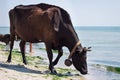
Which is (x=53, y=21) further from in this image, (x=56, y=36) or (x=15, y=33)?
(x=15, y=33)

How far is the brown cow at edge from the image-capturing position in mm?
13578

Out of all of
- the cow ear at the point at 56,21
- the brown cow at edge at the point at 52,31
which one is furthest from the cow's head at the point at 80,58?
the cow ear at the point at 56,21

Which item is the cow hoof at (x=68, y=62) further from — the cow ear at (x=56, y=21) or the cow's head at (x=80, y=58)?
the cow ear at (x=56, y=21)

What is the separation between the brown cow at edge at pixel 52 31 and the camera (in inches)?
535

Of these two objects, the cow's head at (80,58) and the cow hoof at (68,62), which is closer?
the cow's head at (80,58)

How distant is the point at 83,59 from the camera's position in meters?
13.5

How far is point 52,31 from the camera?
1366cm

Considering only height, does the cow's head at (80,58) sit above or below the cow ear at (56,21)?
below

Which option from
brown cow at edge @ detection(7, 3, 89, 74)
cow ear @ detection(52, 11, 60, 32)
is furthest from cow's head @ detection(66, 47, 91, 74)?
cow ear @ detection(52, 11, 60, 32)

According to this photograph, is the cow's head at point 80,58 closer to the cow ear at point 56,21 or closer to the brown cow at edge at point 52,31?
the brown cow at edge at point 52,31

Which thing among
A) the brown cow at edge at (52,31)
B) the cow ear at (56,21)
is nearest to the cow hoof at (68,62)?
the brown cow at edge at (52,31)

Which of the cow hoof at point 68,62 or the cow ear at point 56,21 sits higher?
the cow ear at point 56,21

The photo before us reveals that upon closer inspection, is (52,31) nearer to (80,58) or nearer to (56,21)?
(56,21)

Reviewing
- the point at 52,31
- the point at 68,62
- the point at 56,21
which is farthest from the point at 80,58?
the point at 56,21
